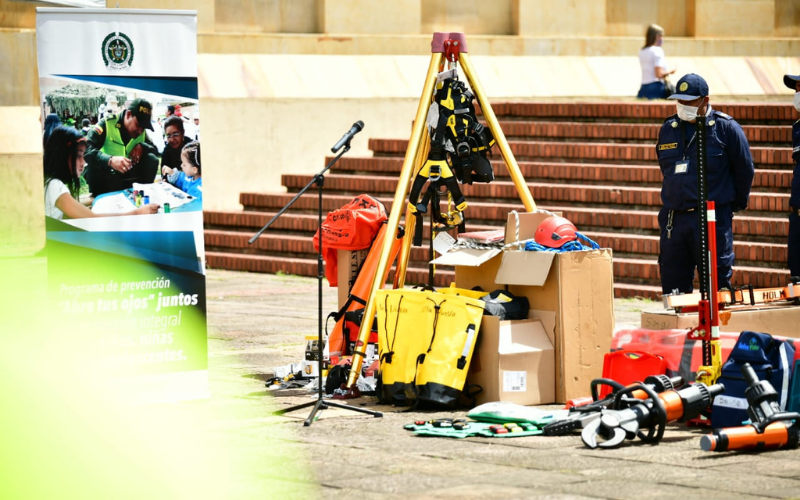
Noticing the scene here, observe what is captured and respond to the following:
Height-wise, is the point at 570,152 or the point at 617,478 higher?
the point at 570,152

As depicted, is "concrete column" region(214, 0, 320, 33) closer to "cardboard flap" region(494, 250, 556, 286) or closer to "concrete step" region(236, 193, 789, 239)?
"concrete step" region(236, 193, 789, 239)

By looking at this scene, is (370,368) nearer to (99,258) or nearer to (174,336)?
(174,336)

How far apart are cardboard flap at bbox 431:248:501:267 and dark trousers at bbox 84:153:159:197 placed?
1.86 metres

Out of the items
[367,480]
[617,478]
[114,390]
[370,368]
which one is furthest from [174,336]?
[617,478]

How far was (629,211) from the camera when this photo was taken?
14859 millimetres

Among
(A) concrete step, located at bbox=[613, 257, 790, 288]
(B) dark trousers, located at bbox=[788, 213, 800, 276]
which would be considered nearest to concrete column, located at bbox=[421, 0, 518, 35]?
(A) concrete step, located at bbox=[613, 257, 790, 288]

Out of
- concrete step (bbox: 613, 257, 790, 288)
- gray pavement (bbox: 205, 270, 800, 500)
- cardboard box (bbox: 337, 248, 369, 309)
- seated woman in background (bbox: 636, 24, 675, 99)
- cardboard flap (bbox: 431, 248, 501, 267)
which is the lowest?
gray pavement (bbox: 205, 270, 800, 500)

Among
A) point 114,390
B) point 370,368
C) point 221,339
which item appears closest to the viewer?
point 114,390

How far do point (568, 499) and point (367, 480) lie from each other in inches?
37.9

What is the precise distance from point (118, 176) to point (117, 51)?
2.33 feet

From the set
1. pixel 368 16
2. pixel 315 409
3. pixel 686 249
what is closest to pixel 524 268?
pixel 686 249

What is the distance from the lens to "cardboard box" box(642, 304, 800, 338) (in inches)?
335

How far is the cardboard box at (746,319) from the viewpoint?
8.51m

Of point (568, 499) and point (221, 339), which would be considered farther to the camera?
point (221, 339)
